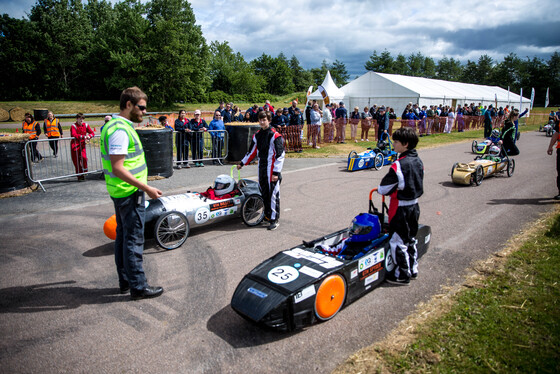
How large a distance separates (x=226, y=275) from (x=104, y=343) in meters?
1.69

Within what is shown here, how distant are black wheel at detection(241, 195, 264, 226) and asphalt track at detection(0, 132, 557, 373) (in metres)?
0.23

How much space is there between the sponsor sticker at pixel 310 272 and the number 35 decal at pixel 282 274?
0.08 meters

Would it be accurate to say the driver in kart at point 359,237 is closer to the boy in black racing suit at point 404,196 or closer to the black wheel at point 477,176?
the boy in black racing suit at point 404,196

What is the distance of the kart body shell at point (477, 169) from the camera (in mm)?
9516

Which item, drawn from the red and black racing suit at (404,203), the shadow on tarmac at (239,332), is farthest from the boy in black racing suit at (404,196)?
the shadow on tarmac at (239,332)

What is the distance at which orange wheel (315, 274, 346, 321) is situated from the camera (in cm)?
344

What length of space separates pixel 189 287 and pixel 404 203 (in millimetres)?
2949

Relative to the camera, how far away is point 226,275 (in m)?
4.62

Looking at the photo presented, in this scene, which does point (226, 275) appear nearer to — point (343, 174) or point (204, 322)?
point (204, 322)

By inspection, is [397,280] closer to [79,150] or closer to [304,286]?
[304,286]

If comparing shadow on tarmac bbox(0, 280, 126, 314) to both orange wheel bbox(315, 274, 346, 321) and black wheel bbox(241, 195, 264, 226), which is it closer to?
orange wheel bbox(315, 274, 346, 321)

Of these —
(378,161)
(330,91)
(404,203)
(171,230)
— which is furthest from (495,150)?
(330,91)

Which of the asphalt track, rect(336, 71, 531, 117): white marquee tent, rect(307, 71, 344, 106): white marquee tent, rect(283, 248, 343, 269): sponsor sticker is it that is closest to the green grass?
the asphalt track

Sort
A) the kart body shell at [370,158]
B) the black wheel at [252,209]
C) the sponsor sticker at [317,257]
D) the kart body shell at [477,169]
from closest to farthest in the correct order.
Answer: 1. the sponsor sticker at [317,257]
2. the black wheel at [252,209]
3. the kart body shell at [477,169]
4. the kart body shell at [370,158]
